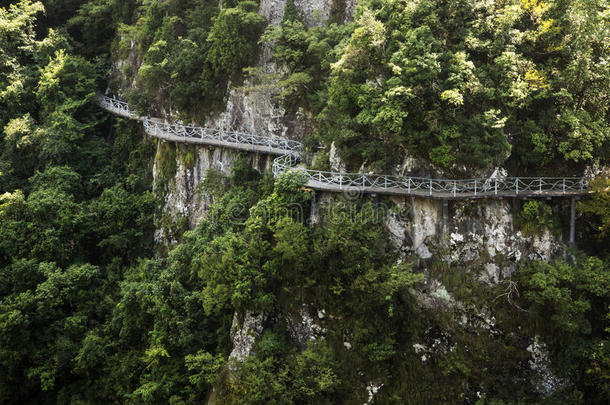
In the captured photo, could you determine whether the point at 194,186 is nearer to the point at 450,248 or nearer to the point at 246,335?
the point at 246,335

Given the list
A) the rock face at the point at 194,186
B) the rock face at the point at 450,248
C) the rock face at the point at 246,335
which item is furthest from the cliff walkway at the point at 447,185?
the rock face at the point at 246,335

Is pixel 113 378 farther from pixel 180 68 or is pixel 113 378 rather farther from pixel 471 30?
pixel 471 30

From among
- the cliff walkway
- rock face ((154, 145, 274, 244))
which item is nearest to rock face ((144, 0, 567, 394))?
the cliff walkway

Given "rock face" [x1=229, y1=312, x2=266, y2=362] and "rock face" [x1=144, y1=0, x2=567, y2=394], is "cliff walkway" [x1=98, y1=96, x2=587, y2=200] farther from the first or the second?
"rock face" [x1=229, y1=312, x2=266, y2=362]

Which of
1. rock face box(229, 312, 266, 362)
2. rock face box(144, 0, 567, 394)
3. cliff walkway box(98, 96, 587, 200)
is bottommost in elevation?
rock face box(229, 312, 266, 362)

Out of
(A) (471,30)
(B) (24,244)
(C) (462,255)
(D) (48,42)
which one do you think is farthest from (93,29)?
(C) (462,255)

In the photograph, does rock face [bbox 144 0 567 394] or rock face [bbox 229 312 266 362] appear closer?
rock face [bbox 144 0 567 394]

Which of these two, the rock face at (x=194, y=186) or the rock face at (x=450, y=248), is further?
the rock face at (x=194, y=186)

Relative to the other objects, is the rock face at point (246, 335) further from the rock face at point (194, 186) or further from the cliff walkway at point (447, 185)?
the rock face at point (194, 186)
